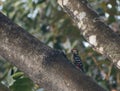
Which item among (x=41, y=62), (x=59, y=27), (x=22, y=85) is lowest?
(x=59, y=27)

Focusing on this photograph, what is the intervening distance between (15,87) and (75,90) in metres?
0.39

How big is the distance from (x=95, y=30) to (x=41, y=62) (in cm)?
19

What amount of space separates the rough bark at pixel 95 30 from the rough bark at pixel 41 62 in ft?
0.36

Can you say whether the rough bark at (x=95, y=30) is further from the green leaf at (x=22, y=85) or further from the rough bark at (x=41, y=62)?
the green leaf at (x=22, y=85)

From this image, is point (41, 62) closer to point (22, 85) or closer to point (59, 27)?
point (22, 85)

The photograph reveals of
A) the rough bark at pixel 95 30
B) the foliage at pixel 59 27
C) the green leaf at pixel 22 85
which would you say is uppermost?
the rough bark at pixel 95 30

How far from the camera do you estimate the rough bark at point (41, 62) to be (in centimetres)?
99

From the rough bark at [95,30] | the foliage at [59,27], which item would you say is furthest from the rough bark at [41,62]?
the foliage at [59,27]

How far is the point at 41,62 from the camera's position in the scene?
1028 millimetres

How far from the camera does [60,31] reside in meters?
2.66

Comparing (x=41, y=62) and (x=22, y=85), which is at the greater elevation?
(x=41, y=62)

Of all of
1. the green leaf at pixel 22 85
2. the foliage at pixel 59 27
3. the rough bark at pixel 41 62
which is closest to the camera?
the rough bark at pixel 41 62

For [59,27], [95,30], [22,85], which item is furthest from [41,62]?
[59,27]

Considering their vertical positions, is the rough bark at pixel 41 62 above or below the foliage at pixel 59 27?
above
